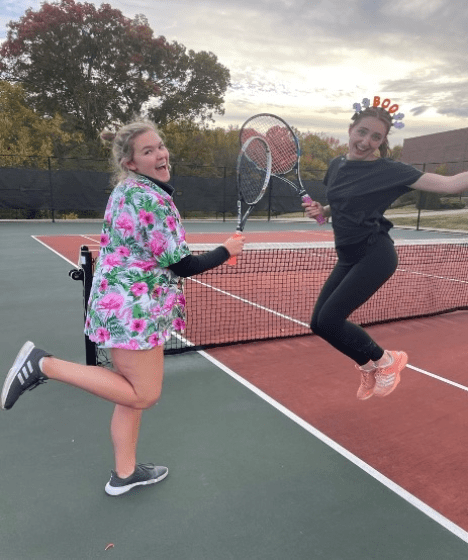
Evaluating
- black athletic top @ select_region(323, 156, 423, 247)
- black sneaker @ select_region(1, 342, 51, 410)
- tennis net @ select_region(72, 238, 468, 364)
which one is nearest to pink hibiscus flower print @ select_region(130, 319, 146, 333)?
black sneaker @ select_region(1, 342, 51, 410)

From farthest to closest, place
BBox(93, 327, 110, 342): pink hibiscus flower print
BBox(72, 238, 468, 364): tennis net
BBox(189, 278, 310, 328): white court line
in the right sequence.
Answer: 1. BBox(189, 278, 310, 328): white court line
2. BBox(72, 238, 468, 364): tennis net
3. BBox(93, 327, 110, 342): pink hibiscus flower print

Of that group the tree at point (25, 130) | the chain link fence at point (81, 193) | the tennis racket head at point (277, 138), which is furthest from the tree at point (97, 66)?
the tennis racket head at point (277, 138)

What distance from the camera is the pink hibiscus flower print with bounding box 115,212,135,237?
180 centimetres

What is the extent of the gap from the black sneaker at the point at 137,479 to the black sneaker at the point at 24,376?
576 mm

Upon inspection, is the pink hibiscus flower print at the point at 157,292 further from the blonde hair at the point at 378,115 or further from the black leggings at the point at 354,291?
the blonde hair at the point at 378,115

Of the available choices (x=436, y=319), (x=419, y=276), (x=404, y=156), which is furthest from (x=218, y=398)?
(x=404, y=156)

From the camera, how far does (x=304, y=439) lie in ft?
9.04

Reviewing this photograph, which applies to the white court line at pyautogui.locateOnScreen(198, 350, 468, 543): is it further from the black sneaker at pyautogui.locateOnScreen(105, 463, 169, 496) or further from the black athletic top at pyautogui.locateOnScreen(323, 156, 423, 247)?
the black athletic top at pyautogui.locateOnScreen(323, 156, 423, 247)

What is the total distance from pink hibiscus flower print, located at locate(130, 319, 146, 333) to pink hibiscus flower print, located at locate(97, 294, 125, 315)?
0.27 feet

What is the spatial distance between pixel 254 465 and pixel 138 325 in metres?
1.11

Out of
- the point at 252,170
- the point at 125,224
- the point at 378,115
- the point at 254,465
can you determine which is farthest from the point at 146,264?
the point at 252,170

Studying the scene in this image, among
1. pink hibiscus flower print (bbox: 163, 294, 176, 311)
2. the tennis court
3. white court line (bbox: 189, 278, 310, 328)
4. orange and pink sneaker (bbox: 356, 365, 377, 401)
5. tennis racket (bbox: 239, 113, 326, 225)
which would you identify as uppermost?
tennis racket (bbox: 239, 113, 326, 225)

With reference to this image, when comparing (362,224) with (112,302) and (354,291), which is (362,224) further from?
(112,302)

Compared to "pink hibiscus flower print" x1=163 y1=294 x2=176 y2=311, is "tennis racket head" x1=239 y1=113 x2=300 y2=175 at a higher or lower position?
higher
